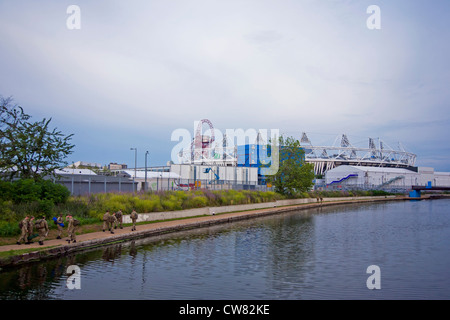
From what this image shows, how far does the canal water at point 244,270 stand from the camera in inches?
492

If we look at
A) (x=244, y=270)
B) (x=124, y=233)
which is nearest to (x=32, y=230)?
(x=124, y=233)

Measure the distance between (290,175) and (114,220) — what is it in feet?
126

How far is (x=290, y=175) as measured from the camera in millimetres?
58844

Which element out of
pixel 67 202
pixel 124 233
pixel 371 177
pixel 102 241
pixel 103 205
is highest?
pixel 371 177

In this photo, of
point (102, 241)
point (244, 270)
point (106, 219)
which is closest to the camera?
point (244, 270)

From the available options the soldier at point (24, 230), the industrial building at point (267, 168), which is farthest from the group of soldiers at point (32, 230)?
the industrial building at point (267, 168)

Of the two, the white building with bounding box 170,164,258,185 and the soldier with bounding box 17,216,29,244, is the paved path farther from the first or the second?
the white building with bounding box 170,164,258,185

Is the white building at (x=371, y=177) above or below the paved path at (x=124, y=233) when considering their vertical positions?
above

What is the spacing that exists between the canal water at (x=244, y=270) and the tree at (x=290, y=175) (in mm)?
33895

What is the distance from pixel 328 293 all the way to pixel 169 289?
4.94 metres

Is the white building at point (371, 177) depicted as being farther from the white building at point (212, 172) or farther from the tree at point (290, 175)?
the tree at point (290, 175)

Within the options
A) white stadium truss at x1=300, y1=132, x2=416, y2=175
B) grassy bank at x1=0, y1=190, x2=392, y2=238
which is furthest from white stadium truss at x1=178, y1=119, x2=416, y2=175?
grassy bank at x1=0, y1=190, x2=392, y2=238

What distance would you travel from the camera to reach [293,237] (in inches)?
987

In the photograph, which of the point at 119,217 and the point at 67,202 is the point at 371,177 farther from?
the point at 67,202
